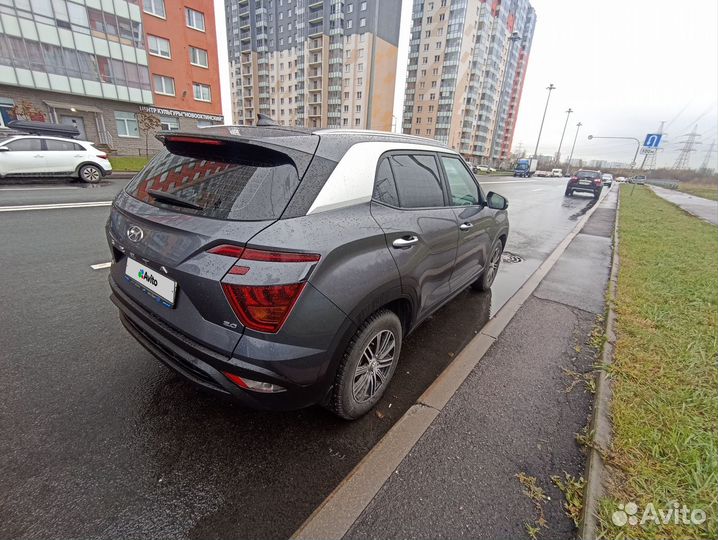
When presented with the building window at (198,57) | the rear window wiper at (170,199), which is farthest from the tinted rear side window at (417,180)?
the building window at (198,57)

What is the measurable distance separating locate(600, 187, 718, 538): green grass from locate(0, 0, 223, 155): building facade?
28853mm

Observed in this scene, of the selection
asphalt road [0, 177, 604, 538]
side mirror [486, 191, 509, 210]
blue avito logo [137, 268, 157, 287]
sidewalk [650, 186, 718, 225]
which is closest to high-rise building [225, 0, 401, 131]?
sidewalk [650, 186, 718, 225]

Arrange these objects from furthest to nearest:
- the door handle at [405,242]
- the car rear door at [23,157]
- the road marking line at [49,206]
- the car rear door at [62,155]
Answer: the car rear door at [62,155] < the car rear door at [23,157] < the road marking line at [49,206] < the door handle at [405,242]

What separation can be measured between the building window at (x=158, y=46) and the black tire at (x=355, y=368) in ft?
105

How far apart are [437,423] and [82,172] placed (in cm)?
1386

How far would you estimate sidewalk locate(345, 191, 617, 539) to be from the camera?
5.36 feet

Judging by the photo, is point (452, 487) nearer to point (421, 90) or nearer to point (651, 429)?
point (651, 429)

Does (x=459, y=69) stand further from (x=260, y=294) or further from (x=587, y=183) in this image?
(x=260, y=294)

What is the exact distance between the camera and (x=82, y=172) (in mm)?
11125

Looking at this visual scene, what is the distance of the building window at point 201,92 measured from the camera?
27344 millimetres

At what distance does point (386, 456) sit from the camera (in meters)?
1.97

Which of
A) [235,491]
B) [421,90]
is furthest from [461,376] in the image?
[421,90]

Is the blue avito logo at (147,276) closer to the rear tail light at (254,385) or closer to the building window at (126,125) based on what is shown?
the rear tail light at (254,385)

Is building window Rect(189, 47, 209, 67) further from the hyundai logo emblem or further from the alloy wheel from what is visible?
the alloy wheel
